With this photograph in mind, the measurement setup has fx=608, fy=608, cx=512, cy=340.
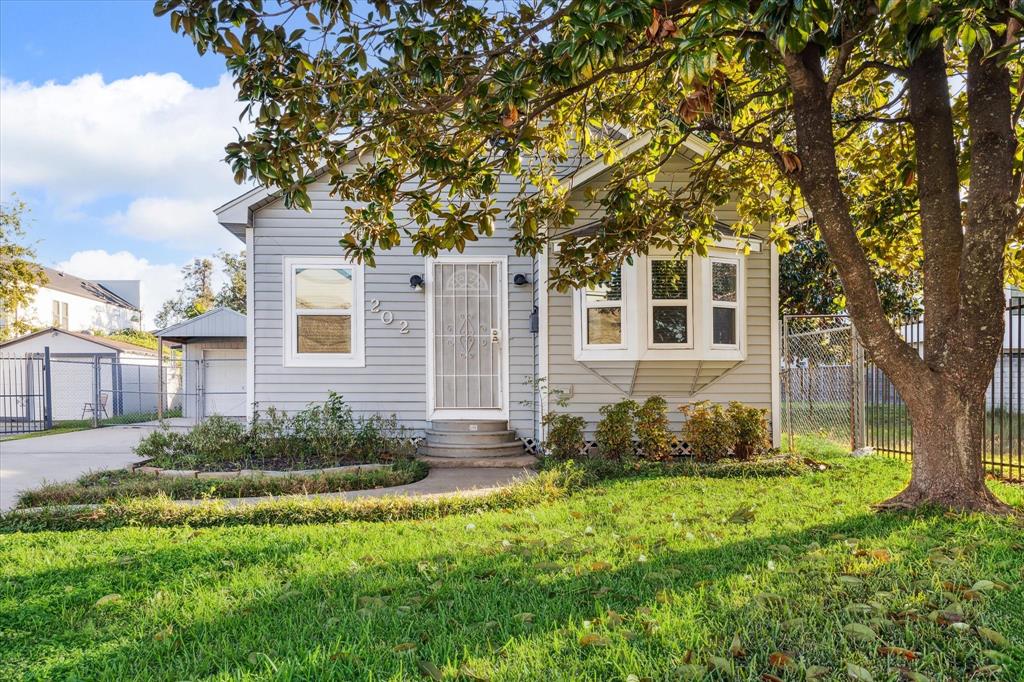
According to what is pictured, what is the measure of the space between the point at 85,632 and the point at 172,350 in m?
23.3

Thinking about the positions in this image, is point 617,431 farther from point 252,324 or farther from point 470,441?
point 252,324

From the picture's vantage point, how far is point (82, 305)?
101ft

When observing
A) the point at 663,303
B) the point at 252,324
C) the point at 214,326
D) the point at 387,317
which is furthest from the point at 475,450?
the point at 214,326

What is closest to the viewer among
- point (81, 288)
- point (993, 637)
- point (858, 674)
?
point (858, 674)

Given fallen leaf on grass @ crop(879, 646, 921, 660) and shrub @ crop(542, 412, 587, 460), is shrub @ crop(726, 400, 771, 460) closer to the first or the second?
shrub @ crop(542, 412, 587, 460)

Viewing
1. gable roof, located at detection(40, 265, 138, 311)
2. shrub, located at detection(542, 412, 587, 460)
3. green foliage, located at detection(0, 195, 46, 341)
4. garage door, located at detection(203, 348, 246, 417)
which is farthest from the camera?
gable roof, located at detection(40, 265, 138, 311)

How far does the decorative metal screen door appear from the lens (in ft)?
28.8

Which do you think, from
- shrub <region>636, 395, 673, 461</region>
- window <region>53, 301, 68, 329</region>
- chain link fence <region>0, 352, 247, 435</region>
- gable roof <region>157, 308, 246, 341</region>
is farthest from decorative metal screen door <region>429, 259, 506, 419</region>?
window <region>53, 301, 68, 329</region>

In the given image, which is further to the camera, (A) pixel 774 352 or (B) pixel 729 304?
(A) pixel 774 352

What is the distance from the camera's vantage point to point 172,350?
23281 mm

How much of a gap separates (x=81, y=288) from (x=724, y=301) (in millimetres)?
34566

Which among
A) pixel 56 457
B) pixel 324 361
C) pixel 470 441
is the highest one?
pixel 324 361

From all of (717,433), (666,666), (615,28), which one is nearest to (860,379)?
(717,433)

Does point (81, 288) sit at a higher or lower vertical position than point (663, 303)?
higher
